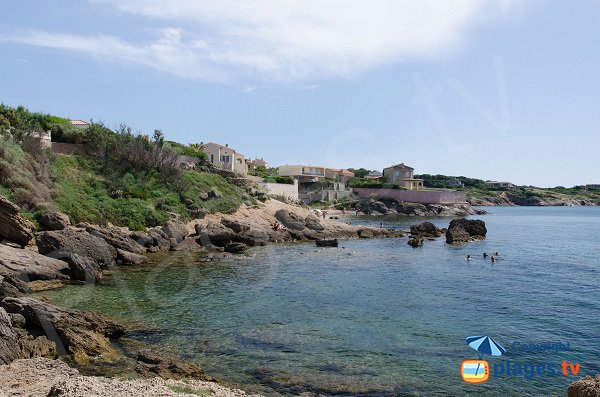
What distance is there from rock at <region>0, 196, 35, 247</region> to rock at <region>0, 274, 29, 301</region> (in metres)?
9.17

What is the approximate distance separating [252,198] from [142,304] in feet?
135

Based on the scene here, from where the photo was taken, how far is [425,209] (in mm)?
112500

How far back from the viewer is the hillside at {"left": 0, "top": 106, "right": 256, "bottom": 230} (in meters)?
37.7

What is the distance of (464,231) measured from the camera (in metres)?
57.5

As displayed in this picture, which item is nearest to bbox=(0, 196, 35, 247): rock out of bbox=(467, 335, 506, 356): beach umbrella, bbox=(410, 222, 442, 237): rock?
bbox=(467, 335, 506, 356): beach umbrella

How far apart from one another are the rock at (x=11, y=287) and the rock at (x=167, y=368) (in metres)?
7.57

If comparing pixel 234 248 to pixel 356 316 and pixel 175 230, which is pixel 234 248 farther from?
pixel 356 316

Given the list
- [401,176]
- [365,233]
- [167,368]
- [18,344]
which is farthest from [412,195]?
[18,344]

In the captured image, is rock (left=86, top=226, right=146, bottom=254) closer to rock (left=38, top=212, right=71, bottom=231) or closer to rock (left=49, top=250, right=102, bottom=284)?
rock (left=38, top=212, right=71, bottom=231)

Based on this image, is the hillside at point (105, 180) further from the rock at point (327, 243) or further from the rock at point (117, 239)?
the rock at point (327, 243)

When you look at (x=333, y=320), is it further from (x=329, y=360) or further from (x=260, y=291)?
(x=260, y=291)

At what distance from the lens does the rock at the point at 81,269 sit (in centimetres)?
2572

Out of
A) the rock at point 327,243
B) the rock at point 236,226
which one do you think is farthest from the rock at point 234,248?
the rock at point 327,243

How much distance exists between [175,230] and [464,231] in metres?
35.9
